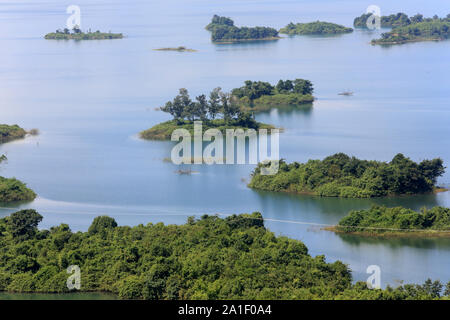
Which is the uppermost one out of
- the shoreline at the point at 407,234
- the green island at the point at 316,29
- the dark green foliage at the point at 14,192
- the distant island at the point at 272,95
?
the green island at the point at 316,29

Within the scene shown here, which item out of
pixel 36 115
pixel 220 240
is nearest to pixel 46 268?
pixel 220 240

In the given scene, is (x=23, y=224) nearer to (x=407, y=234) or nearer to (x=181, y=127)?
(x=407, y=234)

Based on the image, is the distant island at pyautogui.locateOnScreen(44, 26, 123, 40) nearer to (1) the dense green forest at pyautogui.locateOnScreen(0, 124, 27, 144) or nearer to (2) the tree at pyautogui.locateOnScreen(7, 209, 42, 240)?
(1) the dense green forest at pyautogui.locateOnScreen(0, 124, 27, 144)

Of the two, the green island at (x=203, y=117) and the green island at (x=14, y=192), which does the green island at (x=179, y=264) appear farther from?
the green island at (x=203, y=117)

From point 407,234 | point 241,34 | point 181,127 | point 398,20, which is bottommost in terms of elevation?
point 407,234

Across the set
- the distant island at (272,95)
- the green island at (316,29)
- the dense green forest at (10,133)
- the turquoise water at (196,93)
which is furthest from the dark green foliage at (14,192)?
the green island at (316,29)

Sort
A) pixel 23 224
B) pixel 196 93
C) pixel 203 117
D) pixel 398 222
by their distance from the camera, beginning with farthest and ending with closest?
pixel 196 93 → pixel 203 117 → pixel 398 222 → pixel 23 224

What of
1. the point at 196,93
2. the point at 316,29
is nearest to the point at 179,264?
the point at 196,93
